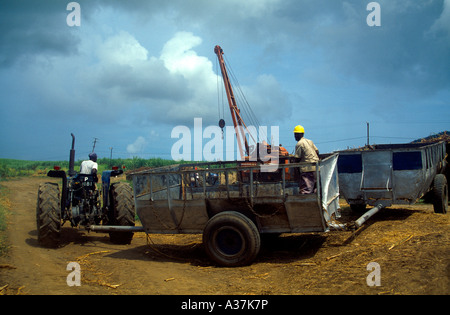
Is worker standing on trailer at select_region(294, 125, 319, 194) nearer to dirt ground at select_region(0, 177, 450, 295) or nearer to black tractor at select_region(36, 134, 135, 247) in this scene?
dirt ground at select_region(0, 177, 450, 295)

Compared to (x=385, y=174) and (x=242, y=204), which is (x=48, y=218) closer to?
(x=242, y=204)

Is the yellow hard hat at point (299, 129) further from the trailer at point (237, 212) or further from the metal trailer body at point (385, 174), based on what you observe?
the metal trailer body at point (385, 174)

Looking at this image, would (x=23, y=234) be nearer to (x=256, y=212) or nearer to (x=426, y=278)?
(x=256, y=212)

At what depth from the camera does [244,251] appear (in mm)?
6707

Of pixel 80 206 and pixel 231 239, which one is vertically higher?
pixel 80 206

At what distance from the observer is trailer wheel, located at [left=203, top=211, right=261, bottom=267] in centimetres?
665

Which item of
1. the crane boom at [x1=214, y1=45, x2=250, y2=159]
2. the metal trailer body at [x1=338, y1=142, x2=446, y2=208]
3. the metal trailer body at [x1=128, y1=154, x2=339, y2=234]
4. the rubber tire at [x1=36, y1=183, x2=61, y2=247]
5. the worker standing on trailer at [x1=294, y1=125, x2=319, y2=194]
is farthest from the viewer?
the crane boom at [x1=214, y1=45, x2=250, y2=159]

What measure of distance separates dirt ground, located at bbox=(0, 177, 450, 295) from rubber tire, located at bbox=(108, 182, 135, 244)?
261mm

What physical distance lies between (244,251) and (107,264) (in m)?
2.74

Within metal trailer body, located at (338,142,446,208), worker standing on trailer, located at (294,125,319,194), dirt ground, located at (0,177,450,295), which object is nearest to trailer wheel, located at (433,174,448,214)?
metal trailer body, located at (338,142,446,208)

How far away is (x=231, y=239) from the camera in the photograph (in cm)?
692

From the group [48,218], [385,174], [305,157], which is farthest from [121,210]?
[385,174]

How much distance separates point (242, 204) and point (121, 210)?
333cm

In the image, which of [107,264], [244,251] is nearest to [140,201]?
[107,264]
